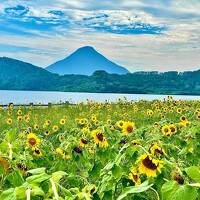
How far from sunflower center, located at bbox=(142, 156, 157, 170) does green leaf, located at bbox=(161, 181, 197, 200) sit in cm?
122

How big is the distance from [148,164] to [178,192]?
1.32m

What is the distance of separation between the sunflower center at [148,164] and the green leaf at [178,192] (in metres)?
1.22

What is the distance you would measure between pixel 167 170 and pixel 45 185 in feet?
4.51

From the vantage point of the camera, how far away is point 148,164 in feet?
11.3

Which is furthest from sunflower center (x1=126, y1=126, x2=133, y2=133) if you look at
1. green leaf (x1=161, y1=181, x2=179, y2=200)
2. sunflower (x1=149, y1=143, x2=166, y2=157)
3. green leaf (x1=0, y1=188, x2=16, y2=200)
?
green leaf (x1=0, y1=188, x2=16, y2=200)

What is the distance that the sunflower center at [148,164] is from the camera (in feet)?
11.1

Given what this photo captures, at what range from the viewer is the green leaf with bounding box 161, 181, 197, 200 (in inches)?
82.9

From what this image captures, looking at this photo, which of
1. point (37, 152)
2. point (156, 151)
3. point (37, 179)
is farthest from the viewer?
point (37, 152)

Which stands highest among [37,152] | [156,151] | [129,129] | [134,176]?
[156,151]

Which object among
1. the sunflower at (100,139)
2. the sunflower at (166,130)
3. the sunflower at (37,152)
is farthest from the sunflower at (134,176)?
the sunflower at (166,130)

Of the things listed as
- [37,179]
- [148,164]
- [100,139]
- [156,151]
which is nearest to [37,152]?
[100,139]

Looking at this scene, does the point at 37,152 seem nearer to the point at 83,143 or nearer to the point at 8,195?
the point at 83,143

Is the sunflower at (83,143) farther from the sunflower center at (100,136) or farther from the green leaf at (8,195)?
the green leaf at (8,195)

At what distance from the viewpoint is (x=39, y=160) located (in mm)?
6105
